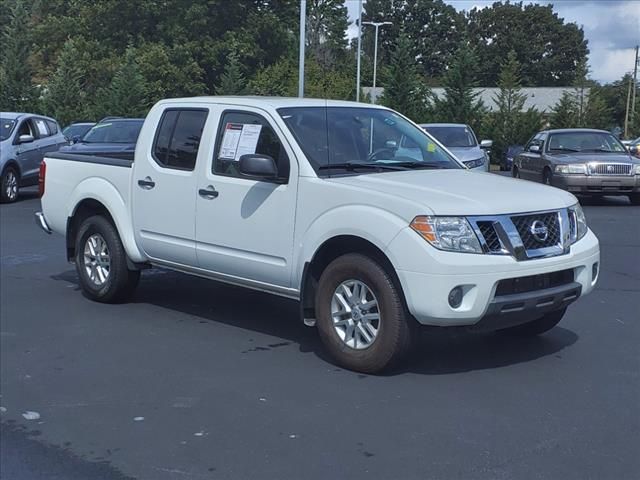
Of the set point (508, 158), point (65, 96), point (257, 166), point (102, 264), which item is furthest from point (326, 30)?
point (257, 166)

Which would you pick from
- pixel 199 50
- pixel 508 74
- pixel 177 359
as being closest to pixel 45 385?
pixel 177 359

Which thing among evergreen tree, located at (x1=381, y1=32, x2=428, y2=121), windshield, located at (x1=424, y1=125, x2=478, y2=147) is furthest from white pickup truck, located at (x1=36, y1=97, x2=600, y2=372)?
evergreen tree, located at (x1=381, y1=32, x2=428, y2=121)

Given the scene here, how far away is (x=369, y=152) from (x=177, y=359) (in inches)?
84.2

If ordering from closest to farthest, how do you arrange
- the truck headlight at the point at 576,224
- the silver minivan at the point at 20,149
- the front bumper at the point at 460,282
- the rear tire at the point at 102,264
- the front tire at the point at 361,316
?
the front bumper at the point at 460,282
the front tire at the point at 361,316
the truck headlight at the point at 576,224
the rear tire at the point at 102,264
the silver minivan at the point at 20,149

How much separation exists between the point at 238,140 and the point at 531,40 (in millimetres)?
84216

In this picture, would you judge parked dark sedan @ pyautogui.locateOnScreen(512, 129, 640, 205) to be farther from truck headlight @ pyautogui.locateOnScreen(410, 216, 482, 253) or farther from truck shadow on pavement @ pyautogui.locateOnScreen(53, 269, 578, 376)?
truck headlight @ pyautogui.locateOnScreen(410, 216, 482, 253)

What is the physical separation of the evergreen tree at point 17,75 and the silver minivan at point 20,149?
25601 millimetres

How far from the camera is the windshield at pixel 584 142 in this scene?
1822cm

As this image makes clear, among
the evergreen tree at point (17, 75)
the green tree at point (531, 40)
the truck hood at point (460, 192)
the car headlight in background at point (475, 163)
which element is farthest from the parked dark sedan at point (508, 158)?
the green tree at point (531, 40)

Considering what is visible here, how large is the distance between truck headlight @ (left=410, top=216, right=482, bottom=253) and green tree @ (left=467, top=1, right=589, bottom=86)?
268ft

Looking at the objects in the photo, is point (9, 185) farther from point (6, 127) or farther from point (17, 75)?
point (17, 75)

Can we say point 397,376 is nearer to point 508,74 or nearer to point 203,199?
point 203,199

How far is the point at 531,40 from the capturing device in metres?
86.4

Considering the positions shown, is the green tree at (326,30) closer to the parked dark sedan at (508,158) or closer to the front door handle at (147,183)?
the parked dark sedan at (508,158)
